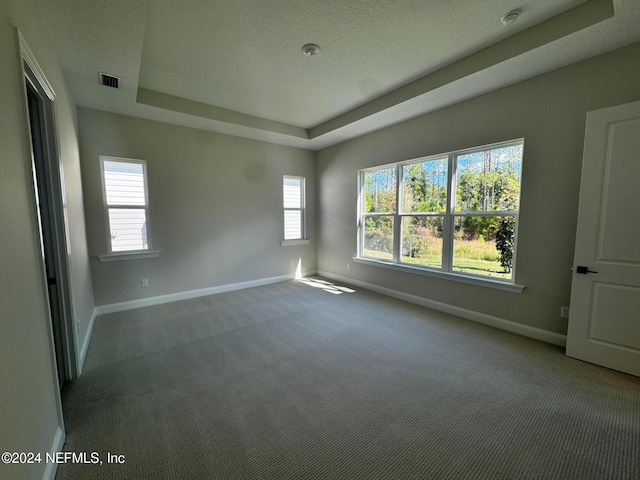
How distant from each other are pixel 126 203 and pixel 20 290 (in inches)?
116

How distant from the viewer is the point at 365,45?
248cm

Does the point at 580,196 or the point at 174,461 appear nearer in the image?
the point at 174,461

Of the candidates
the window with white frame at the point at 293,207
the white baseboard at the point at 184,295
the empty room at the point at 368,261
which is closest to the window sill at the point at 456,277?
the empty room at the point at 368,261

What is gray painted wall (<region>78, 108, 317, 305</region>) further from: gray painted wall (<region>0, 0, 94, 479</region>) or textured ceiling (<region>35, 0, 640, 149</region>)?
gray painted wall (<region>0, 0, 94, 479</region>)

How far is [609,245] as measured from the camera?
2270mm

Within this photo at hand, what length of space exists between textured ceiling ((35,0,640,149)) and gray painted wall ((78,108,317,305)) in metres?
0.43

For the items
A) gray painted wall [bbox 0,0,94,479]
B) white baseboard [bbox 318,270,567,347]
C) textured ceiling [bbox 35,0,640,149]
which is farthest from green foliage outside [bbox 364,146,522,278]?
gray painted wall [bbox 0,0,94,479]

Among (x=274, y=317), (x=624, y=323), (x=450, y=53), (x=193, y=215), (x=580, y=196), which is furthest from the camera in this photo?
(x=193, y=215)

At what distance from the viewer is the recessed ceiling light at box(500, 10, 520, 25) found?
2082 mm

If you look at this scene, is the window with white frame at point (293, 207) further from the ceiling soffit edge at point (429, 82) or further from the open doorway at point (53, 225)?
the open doorway at point (53, 225)

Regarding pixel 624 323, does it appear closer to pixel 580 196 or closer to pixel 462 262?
pixel 580 196

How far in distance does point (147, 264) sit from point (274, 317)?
2104 mm

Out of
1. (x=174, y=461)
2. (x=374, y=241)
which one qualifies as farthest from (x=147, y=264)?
(x=374, y=241)

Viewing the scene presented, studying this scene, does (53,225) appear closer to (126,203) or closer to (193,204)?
(126,203)
